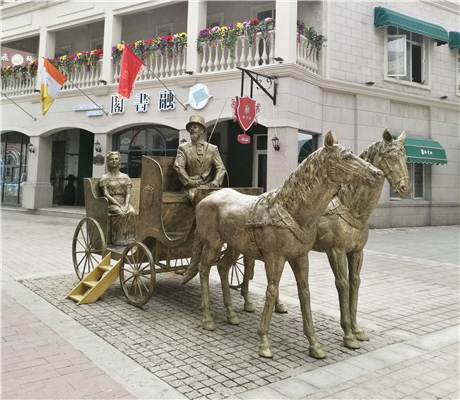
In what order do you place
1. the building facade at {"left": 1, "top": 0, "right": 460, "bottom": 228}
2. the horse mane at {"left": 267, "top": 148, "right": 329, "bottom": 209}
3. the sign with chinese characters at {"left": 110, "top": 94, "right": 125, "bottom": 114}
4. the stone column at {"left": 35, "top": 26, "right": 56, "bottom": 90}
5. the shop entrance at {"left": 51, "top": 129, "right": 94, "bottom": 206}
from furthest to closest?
1. the shop entrance at {"left": 51, "top": 129, "right": 94, "bottom": 206}
2. the stone column at {"left": 35, "top": 26, "right": 56, "bottom": 90}
3. the sign with chinese characters at {"left": 110, "top": 94, "right": 125, "bottom": 114}
4. the building facade at {"left": 1, "top": 0, "right": 460, "bottom": 228}
5. the horse mane at {"left": 267, "top": 148, "right": 329, "bottom": 209}

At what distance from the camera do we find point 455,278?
25.5ft

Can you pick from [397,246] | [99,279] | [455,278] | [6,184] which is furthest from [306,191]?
[6,184]

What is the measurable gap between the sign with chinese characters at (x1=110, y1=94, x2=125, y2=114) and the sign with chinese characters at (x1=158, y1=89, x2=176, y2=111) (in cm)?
200

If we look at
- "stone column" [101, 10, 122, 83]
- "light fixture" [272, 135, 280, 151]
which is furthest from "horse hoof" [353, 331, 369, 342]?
"stone column" [101, 10, 122, 83]

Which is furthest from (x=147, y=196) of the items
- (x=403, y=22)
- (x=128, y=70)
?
(x=403, y=22)

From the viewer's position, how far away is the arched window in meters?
16.1

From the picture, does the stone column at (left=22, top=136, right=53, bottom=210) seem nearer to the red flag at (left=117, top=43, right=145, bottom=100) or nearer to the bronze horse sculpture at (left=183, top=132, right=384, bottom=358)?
the red flag at (left=117, top=43, right=145, bottom=100)

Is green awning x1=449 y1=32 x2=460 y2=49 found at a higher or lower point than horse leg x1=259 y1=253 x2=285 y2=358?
higher

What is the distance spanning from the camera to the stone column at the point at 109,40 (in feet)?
54.7

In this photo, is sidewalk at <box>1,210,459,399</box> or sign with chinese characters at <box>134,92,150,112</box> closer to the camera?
sidewalk at <box>1,210,459,399</box>

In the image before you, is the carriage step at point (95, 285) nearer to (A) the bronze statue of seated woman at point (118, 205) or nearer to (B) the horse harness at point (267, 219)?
(A) the bronze statue of seated woman at point (118, 205)

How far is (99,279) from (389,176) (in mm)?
4408

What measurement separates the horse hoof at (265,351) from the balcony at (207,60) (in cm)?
1092

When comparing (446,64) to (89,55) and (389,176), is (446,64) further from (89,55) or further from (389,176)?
(389,176)
